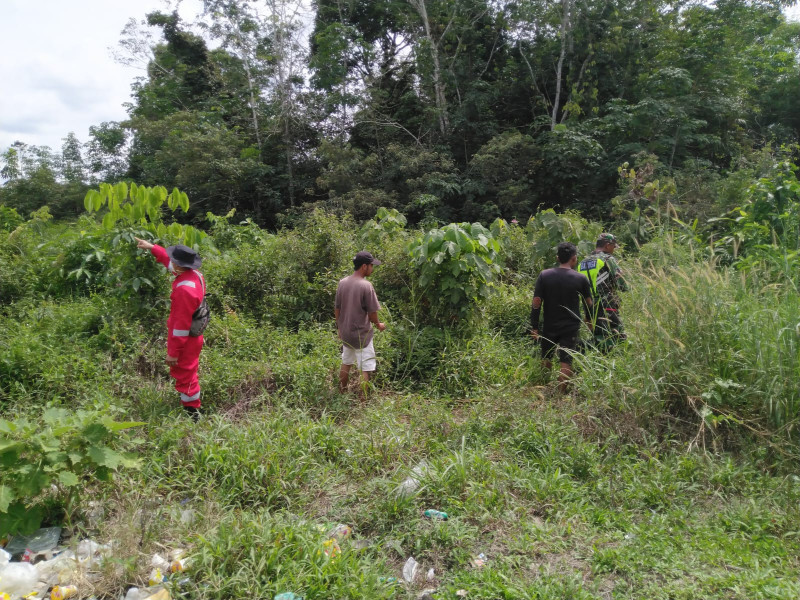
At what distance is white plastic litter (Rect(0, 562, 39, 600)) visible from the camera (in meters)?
2.67

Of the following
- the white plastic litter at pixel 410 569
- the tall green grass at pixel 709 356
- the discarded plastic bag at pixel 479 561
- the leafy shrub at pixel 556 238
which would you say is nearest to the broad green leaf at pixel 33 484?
the white plastic litter at pixel 410 569

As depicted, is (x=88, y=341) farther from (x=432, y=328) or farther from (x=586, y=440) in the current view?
(x=586, y=440)

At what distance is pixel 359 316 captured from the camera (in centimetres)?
522

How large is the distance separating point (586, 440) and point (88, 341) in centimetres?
Answer: 525

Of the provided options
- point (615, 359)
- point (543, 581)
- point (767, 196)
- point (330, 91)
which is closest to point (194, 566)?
point (543, 581)

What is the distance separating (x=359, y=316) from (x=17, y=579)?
3.20m

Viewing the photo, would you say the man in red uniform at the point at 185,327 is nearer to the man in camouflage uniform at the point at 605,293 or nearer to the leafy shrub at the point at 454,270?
the leafy shrub at the point at 454,270

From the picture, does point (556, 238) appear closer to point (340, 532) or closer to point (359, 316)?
point (359, 316)

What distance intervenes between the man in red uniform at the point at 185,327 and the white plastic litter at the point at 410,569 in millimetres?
2467

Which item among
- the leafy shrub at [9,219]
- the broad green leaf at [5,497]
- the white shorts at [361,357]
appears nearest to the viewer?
the broad green leaf at [5,497]

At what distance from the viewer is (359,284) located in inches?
206

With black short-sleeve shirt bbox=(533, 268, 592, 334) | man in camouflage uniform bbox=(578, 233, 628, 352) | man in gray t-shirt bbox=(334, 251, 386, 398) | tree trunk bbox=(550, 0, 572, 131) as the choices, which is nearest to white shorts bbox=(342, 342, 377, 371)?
man in gray t-shirt bbox=(334, 251, 386, 398)

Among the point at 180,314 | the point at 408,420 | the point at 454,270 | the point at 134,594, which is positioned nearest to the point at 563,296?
the point at 454,270

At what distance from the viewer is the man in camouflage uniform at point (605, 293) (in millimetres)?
5348
